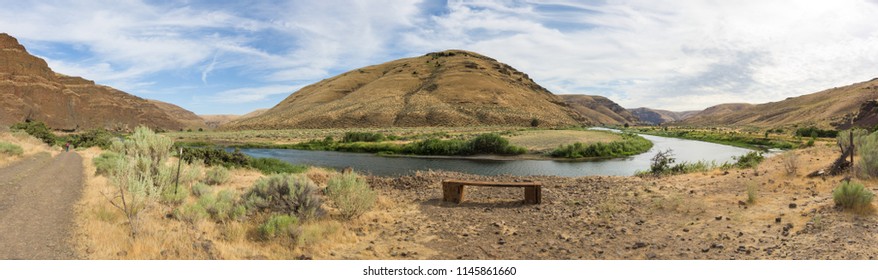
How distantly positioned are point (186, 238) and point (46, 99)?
11731cm

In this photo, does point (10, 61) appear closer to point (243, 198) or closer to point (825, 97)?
point (243, 198)

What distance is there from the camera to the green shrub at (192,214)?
8789 mm

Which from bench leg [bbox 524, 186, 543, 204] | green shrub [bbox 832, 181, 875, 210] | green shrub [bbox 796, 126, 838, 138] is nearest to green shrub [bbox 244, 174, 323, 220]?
bench leg [bbox 524, 186, 543, 204]

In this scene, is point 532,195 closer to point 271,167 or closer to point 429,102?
point 271,167

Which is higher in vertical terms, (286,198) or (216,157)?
(216,157)

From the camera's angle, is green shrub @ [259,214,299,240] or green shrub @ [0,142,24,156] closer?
green shrub @ [259,214,299,240]

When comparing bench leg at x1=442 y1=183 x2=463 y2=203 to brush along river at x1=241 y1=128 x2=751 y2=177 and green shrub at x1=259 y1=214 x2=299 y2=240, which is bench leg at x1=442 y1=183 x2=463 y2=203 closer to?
green shrub at x1=259 y1=214 x2=299 y2=240

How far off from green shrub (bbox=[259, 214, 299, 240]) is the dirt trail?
2.66 m

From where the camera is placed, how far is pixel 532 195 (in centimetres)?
1162

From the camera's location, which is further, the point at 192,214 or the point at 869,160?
the point at 869,160

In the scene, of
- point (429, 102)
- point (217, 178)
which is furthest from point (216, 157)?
point (429, 102)

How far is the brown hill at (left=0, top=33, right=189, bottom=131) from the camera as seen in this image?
282ft

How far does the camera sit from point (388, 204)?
12102 millimetres

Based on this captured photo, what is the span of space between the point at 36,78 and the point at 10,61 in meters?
5.43
